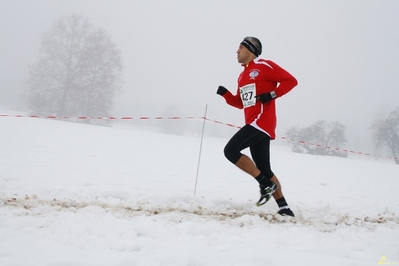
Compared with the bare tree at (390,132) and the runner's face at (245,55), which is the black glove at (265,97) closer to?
the runner's face at (245,55)

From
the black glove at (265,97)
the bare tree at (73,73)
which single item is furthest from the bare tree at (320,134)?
the black glove at (265,97)

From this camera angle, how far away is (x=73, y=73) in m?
25.3

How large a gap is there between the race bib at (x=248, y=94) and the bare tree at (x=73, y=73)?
80.1 ft

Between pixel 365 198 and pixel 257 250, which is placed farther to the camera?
pixel 365 198

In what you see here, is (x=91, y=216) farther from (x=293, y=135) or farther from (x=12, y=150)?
(x=293, y=135)

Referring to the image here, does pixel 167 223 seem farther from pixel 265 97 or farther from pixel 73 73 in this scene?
pixel 73 73

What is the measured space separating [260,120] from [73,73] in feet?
88.1

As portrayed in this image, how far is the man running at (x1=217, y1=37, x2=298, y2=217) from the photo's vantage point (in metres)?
3.11

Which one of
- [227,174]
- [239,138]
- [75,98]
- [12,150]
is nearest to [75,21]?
[75,98]

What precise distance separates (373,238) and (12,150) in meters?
7.15

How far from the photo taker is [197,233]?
2287mm

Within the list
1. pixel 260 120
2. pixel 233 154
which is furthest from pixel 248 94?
pixel 233 154

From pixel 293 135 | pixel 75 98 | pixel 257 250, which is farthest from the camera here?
pixel 293 135

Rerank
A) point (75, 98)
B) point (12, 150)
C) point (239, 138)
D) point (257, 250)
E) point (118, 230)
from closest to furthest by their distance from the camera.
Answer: point (257, 250), point (118, 230), point (239, 138), point (12, 150), point (75, 98)
